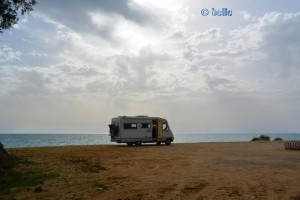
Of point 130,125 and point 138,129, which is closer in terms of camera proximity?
point 130,125

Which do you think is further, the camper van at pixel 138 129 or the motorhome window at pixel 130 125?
the motorhome window at pixel 130 125

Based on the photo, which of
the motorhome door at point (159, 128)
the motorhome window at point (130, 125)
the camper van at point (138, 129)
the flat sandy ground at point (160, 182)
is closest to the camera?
the flat sandy ground at point (160, 182)

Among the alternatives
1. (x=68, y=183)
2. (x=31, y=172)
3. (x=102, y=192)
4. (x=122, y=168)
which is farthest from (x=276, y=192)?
(x=31, y=172)

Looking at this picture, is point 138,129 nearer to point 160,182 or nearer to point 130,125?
point 130,125

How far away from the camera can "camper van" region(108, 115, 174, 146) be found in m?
35.6

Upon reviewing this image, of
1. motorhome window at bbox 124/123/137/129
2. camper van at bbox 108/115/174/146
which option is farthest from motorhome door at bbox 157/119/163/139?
motorhome window at bbox 124/123/137/129

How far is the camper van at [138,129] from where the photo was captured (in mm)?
35625

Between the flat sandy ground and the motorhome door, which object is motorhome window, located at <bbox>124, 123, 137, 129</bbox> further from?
the flat sandy ground

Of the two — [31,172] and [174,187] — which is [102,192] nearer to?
[174,187]

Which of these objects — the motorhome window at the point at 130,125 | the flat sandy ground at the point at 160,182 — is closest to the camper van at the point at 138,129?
the motorhome window at the point at 130,125

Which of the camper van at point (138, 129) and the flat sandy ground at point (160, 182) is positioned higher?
the camper van at point (138, 129)

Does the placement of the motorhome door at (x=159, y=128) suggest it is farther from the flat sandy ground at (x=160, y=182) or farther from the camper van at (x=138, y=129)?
the flat sandy ground at (x=160, y=182)

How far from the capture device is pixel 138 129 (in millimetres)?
36906

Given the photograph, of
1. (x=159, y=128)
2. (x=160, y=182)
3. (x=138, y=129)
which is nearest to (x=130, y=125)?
(x=138, y=129)
